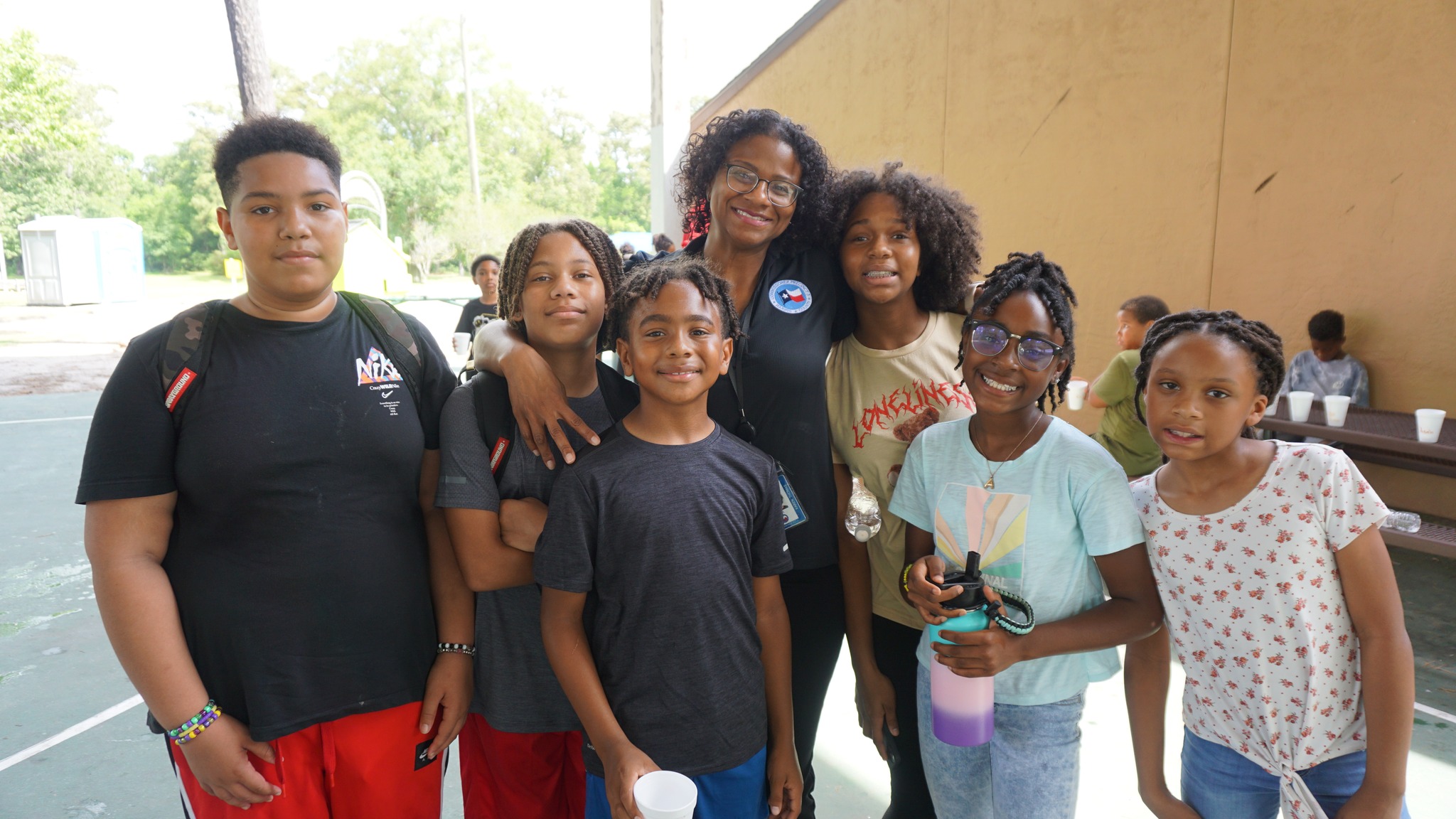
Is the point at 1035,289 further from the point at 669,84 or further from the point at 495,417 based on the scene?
the point at 669,84

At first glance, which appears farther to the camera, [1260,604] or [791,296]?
[791,296]

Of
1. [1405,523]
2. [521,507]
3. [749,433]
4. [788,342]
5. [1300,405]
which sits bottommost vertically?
[1405,523]

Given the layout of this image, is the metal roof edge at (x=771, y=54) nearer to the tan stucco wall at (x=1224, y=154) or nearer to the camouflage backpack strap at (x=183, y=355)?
the tan stucco wall at (x=1224, y=154)

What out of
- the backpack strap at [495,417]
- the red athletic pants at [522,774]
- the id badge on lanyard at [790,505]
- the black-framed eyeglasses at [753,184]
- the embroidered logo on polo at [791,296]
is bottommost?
the red athletic pants at [522,774]

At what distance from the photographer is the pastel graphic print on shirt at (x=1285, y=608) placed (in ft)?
5.08

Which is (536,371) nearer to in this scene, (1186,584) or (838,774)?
(1186,584)

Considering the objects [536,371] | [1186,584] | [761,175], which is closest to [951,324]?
[761,175]

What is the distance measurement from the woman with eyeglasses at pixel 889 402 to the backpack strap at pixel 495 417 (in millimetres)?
869

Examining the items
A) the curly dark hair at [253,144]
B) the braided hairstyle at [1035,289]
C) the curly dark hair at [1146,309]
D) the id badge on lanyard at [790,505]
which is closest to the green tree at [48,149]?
the curly dark hair at [253,144]

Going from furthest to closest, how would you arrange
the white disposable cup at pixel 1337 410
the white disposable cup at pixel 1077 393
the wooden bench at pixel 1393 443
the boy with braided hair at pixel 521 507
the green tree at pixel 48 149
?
1. the green tree at pixel 48 149
2. the white disposable cup at pixel 1077 393
3. the white disposable cup at pixel 1337 410
4. the wooden bench at pixel 1393 443
5. the boy with braided hair at pixel 521 507

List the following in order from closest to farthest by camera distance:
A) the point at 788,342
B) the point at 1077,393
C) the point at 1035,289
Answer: the point at 1035,289 < the point at 788,342 < the point at 1077,393

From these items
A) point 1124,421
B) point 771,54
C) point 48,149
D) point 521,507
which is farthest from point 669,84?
point 48,149

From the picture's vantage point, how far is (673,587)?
5.41 ft

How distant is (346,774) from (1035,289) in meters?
1.90
